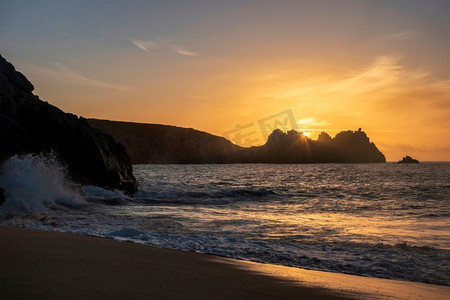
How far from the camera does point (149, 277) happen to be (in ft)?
16.4

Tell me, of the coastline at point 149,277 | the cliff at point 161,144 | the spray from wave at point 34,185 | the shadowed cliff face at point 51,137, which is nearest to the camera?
the coastline at point 149,277

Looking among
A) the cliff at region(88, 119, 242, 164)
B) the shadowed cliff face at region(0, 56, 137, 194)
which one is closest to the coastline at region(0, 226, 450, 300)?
the shadowed cliff face at region(0, 56, 137, 194)

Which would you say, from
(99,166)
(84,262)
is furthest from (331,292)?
(99,166)

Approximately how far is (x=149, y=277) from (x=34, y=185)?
14269 mm

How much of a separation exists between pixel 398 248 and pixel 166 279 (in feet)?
20.9

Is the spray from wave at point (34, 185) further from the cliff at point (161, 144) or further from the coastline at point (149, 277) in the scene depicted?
the cliff at point (161, 144)

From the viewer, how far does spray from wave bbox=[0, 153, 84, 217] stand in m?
14.8

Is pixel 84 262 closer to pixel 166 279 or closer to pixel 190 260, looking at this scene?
pixel 166 279

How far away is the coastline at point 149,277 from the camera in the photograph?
416cm

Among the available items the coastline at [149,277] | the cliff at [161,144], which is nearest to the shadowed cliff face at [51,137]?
the coastline at [149,277]

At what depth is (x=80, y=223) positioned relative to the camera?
11883mm

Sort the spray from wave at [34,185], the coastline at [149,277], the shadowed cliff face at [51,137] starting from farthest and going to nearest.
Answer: the shadowed cliff face at [51,137]
the spray from wave at [34,185]
the coastline at [149,277]

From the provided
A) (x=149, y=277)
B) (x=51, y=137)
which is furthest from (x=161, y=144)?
(x=149, y=277)

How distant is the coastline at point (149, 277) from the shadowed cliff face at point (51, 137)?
16.2m
